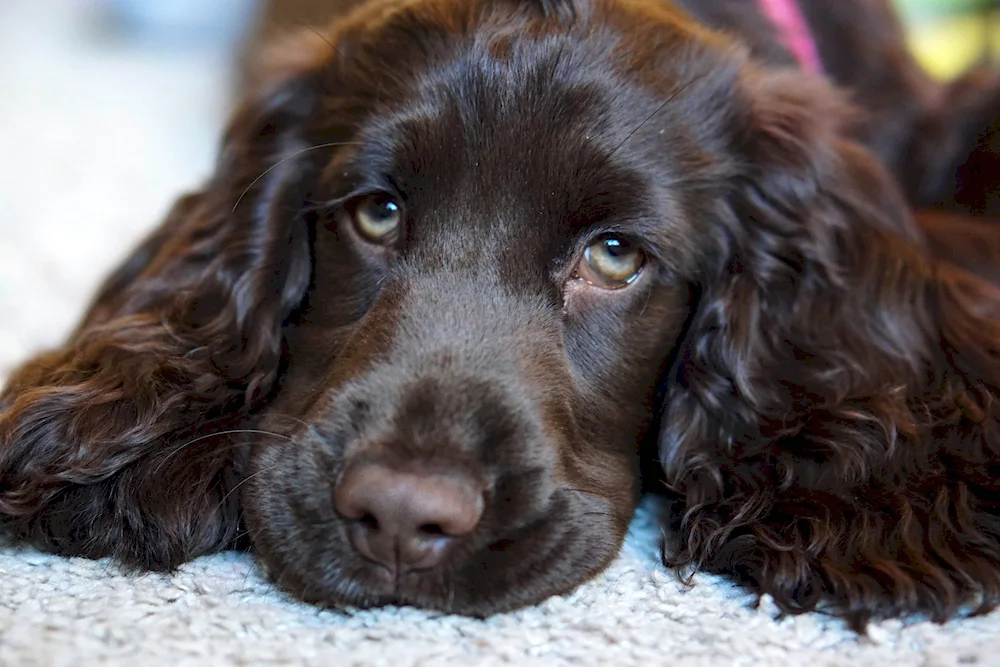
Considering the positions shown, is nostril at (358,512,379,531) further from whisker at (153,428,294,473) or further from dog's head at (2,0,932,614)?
whisker at (153,428,294,473)

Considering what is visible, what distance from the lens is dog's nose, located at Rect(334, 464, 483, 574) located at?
0.89m

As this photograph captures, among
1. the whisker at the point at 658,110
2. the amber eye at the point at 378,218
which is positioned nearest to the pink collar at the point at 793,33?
the whisker at the point at 658,110

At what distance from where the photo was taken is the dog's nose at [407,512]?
2.93 ft

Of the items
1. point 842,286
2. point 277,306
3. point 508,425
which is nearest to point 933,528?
point 842,286

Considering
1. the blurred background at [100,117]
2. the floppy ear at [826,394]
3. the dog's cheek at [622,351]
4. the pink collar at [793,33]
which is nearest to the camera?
the floppy ear at [826,394]

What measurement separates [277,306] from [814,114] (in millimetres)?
761

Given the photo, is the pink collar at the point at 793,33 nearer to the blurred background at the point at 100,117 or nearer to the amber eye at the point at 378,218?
the blurred background at the point at 100,117

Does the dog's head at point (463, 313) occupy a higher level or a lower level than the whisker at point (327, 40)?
lower

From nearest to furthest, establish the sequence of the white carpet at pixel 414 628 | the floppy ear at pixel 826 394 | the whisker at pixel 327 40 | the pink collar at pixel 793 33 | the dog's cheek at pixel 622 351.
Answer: the white carpet at pixel 414 628 < the floppy ear at pixel 826 394 < the dog's cheek at pixel 622 351 < the whisker at pixel 327 40 < the pink collar at pixel 793 33

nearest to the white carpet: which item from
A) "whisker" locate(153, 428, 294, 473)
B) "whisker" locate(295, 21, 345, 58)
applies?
"whisker" locate(153, 428, 294, 473)

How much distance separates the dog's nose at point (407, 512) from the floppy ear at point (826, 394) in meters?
0.31

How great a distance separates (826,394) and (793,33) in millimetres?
835

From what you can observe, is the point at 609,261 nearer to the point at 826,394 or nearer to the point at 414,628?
the point at 826,394

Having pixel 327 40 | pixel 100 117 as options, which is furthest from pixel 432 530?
pixel 100 117
